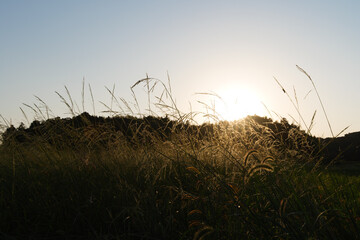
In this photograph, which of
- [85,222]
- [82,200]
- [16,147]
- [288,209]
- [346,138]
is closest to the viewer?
[288,209]

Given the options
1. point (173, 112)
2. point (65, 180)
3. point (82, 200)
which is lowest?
point (82, 200)

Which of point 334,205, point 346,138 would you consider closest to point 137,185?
point 334,205

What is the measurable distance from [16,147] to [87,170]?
1160 millimetres

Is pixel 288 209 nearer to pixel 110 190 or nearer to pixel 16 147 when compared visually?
pixel 110 190

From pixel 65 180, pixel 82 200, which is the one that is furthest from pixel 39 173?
pixel 82 200

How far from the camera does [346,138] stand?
11.6 meters

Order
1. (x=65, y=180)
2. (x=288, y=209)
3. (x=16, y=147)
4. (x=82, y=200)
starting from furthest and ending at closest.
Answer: (x=16, y=147) < (x=65, y=180) < (x=82, y=200) < (x=288, y=209)

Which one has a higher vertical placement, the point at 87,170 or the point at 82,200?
the point at 87,170

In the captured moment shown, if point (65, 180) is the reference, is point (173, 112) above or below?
above

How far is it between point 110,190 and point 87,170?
56 centimetres

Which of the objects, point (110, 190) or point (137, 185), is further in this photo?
point (137, 185)

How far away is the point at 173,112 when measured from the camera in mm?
2879

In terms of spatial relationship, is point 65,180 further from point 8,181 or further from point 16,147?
point 16,147

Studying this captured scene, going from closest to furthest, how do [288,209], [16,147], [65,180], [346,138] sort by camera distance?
[288,209] < [65,180] < [16,147] < [346,138]
